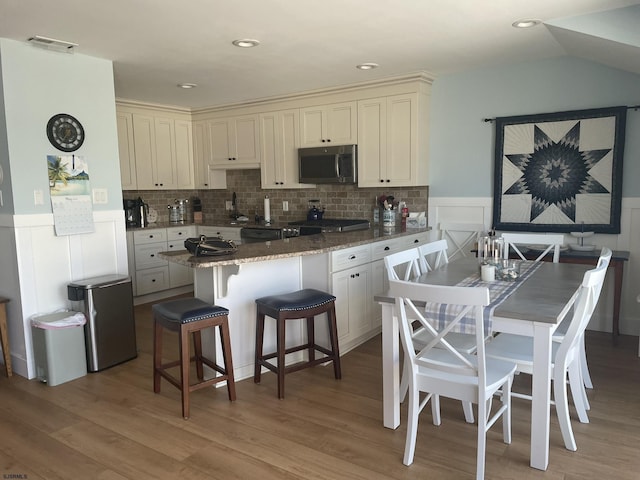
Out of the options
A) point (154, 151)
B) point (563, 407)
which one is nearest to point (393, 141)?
point (154, 151)

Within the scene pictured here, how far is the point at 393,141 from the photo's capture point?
474 cm

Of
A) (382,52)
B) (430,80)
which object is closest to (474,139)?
(430,80)

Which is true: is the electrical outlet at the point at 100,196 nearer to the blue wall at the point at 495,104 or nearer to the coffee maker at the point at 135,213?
the coffee maker at the point at 135,213

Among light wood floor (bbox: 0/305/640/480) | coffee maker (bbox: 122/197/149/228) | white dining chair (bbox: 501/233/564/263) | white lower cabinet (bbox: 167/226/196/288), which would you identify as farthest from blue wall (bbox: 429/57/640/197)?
coffee maker (bbox: 122/197/149/228)

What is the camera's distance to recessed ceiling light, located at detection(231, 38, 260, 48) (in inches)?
133

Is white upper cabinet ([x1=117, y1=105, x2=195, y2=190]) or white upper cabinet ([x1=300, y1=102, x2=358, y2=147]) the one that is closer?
white upper cabinet ([x1=300, y1=102, x2=358, y2=147])

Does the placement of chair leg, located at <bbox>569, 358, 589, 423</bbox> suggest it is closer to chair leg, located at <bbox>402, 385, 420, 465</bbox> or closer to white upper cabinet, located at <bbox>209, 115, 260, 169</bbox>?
chair leg, located at <bbox>402, 385, 420, 465</bbox>

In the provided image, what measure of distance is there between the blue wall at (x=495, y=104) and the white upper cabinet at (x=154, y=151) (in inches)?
125

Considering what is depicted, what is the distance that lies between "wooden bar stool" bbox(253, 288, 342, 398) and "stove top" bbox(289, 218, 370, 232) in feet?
4.85

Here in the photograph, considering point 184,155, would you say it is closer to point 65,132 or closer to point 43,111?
point 65,132

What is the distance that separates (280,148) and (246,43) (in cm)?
211

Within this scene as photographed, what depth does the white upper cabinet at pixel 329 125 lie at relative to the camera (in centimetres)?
496

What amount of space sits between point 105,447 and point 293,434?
964mm

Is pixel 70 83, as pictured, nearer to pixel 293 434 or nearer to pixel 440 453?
pixel 293 434
